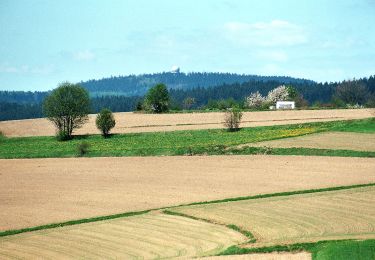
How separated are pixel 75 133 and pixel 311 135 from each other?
152 ft

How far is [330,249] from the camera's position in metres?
25.8

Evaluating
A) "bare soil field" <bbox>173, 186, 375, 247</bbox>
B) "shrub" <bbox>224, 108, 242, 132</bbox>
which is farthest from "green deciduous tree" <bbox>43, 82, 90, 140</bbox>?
"bare soil field" <bbox>173, 186, 375, 247</bbox>

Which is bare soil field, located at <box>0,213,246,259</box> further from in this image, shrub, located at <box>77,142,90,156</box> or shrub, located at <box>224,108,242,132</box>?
shrub, located at <box>224,108,242,132</box>

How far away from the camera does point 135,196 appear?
43.1m

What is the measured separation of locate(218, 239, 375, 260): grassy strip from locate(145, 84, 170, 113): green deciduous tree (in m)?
108

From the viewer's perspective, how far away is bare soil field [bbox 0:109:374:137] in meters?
102

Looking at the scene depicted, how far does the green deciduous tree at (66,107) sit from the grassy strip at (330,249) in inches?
2983

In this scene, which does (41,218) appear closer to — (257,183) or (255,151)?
(257,183)

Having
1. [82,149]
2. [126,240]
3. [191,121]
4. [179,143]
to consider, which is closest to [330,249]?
[126,240]

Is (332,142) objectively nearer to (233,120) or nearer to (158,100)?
(233,120)

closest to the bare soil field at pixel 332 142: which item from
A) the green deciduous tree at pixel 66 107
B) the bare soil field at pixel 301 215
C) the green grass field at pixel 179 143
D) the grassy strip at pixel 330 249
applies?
the green grass field at pixel 179 143

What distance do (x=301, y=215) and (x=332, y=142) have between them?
34383 mm

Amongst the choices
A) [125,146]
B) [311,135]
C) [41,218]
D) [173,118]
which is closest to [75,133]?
[173,118]

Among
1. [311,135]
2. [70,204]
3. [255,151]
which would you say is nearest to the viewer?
[70,204]
